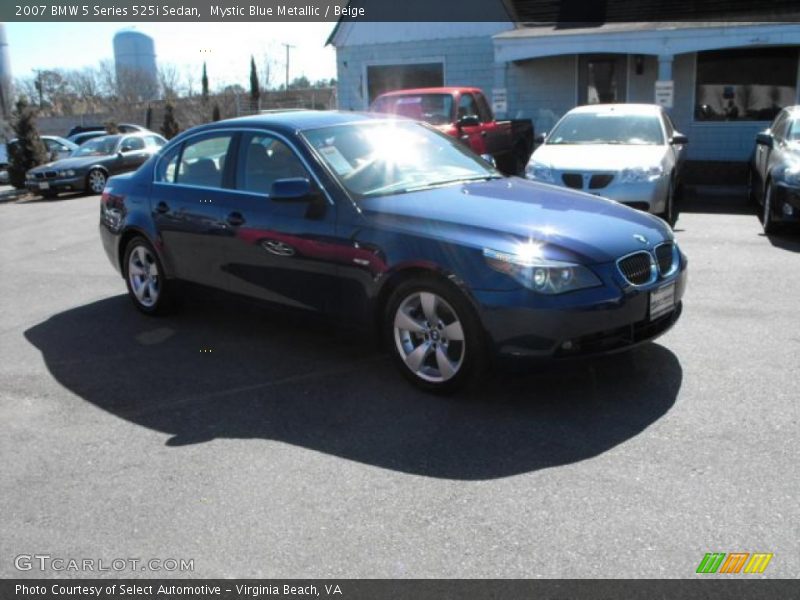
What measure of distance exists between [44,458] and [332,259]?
2020 mm

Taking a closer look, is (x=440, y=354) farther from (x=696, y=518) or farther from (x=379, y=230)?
(x=696, y=518)

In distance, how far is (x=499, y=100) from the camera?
17125 millimetres

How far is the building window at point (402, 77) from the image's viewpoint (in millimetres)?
19781

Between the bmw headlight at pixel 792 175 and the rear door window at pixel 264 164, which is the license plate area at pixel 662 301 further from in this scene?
the bmw headlight at pixel 792 175

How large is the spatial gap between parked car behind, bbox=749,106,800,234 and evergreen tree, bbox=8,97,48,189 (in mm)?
17504

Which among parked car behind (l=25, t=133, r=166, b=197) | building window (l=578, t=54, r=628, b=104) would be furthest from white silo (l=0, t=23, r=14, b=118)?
building window (l=578, t=54, r=628, b=104)

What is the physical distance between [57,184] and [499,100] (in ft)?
34.2

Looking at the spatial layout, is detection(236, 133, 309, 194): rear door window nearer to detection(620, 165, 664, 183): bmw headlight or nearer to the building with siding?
detection(620, 165, 664, 183): bmw headlight

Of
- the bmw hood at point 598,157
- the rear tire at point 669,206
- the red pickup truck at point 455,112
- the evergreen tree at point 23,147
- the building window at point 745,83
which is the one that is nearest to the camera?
the bmw hood at point 598,157

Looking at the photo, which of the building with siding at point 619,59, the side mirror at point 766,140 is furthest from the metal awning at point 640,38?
the side mirror at point 766,140

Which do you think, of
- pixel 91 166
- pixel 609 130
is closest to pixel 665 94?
pixel 609 130

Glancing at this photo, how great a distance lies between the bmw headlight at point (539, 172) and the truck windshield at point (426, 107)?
356cm

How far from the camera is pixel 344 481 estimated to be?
3697mm

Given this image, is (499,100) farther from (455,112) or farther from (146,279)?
(146,279)
